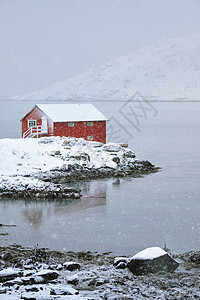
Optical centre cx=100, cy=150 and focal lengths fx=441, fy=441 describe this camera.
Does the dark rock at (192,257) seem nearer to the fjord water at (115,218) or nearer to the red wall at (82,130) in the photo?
the fjord water at (115,218)

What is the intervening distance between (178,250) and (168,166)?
24.8m

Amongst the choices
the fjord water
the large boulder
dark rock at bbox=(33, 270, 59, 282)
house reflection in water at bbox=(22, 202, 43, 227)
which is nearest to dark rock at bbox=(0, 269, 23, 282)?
dark rock at bbox=(33, 270, 59, 282)

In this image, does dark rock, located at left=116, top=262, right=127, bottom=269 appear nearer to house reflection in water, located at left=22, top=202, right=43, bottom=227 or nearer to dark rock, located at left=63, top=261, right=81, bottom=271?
dark rock, located at left=63, top=261, right=81, bottom=271

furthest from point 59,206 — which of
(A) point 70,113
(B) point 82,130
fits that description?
(A) point 70,113

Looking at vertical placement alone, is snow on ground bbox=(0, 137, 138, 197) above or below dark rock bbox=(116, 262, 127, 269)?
above

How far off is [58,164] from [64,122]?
40.7 ft

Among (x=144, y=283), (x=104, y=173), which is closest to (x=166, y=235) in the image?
(x=144, y=283)

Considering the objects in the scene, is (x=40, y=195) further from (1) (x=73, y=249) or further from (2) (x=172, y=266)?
(2) (x=172, y=266)

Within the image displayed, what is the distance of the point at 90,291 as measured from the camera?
1135cm

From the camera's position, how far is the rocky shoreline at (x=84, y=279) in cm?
1111

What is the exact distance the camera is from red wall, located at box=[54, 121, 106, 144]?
4509 cm

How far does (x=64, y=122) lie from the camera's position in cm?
4531

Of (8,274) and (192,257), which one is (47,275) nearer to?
(8,274)

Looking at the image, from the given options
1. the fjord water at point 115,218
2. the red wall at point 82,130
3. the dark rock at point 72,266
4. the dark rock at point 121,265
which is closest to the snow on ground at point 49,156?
the fjord water at point 115,218
